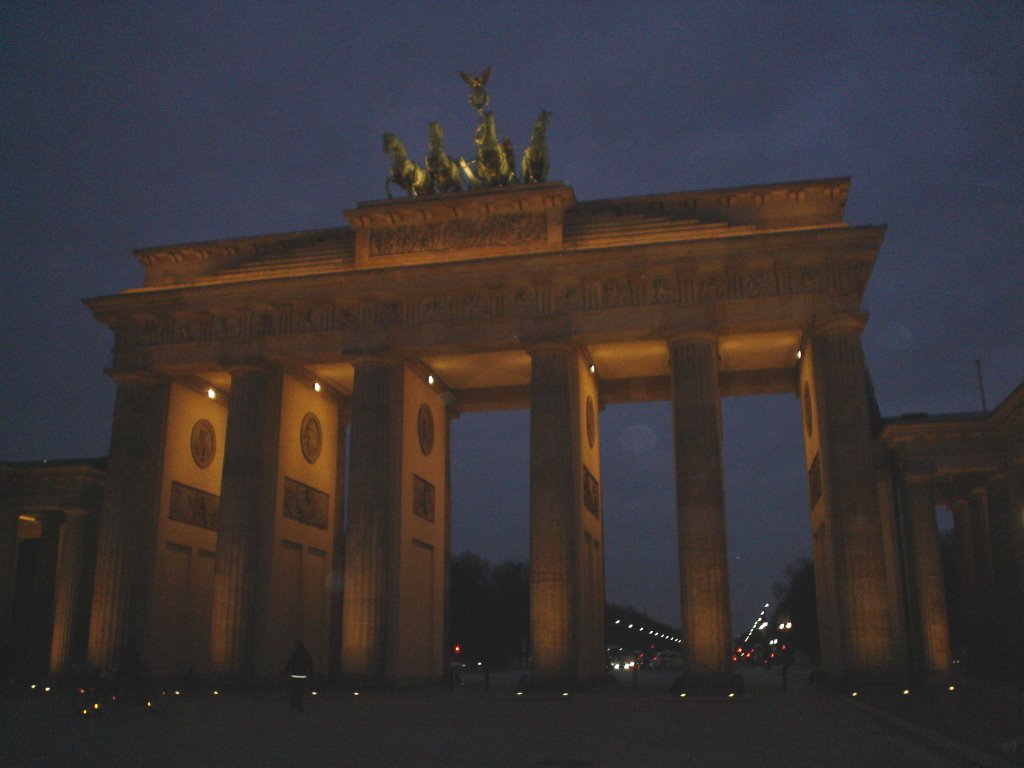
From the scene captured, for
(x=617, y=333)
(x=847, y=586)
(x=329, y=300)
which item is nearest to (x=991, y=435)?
(x=847, y=586)

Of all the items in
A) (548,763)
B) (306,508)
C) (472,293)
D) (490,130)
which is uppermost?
(490,130)

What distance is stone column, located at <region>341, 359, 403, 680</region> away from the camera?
31812 mm

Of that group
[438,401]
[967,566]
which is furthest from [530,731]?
[967,566]

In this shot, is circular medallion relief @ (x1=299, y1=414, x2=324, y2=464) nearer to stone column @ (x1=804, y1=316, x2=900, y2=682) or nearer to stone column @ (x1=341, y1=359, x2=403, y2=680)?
stone column @ (x1=341, y1=359, x2=403, y2=680)

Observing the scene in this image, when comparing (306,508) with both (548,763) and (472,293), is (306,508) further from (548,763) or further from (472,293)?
(548,763)

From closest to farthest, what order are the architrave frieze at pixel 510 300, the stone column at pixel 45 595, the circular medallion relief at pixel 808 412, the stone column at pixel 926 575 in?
1. the architrave frieze at pixel 510 300
2. the circular medallion relief at pixel 808 412
3. the stone column at pixel 926 575
4. the stone column at pixel 45 595

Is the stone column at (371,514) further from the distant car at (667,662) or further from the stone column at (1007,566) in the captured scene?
the distant car at (667,662)

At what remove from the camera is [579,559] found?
31.4 meters

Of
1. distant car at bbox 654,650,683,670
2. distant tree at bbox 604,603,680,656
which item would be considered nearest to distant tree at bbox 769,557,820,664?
distant car at bbox 654,650,683,670

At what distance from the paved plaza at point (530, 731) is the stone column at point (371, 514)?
4.06 metres

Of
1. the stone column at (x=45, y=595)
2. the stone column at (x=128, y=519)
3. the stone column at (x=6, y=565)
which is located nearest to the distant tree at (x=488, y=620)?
the stone column at (x=6, y=565)

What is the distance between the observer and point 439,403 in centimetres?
3922

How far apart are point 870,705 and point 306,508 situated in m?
21.0

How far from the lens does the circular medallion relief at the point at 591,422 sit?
35406 mm
